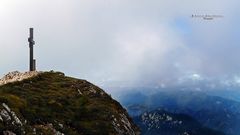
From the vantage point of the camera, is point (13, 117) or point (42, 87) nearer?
point (13, 117)

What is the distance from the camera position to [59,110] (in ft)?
139

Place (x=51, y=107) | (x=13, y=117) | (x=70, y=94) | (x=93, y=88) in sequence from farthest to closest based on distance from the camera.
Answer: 1. (x=93, y=88)
2. (x=70, y=94)
3. (x=51, y=107)
4. (x=13, y=117)

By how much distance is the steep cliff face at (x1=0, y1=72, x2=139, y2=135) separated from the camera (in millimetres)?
36812

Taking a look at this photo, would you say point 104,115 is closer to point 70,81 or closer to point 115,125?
point 115,125

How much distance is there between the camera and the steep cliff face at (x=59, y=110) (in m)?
36.8

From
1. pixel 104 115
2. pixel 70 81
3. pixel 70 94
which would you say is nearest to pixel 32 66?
pixel 70 81

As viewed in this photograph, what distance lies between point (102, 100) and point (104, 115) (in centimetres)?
460

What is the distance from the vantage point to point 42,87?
4838cm

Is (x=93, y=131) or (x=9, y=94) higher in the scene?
(x=9, y=94)

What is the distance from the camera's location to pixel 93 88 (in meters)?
51.2

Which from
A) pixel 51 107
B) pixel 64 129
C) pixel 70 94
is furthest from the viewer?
pixel 70 94

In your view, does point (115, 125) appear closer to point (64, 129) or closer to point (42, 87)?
point (64, 129)

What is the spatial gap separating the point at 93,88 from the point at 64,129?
12048 millimetres

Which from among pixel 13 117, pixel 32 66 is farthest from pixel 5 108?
pixel 32 66
